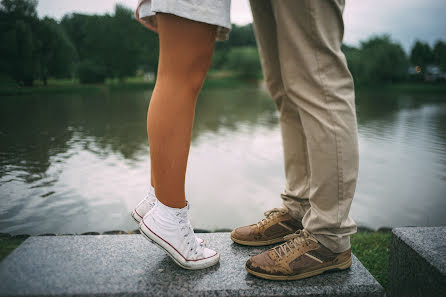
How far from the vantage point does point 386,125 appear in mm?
6051

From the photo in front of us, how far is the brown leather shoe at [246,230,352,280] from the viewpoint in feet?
3.39

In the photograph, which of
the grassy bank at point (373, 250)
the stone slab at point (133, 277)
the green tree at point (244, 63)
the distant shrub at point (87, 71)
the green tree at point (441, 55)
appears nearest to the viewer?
the stone slab at point (133, 277)

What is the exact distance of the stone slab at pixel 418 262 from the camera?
0.98 m

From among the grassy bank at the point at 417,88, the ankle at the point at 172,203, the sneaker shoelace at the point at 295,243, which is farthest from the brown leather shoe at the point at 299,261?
the grassy bank at the point at 417,88

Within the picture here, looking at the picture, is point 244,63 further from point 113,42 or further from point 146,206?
point 146,206

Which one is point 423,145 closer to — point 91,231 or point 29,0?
point 91,231

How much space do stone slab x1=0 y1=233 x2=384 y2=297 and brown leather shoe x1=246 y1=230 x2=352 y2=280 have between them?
0.02 meters

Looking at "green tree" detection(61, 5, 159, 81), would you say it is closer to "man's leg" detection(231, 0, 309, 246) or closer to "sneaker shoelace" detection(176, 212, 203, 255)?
"man's leg" detection(231, 0, 309, 246)

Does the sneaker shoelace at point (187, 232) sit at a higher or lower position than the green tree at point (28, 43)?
lower

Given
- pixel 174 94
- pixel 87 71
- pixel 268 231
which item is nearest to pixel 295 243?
pixel 268 231

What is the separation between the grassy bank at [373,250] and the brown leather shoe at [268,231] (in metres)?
0.62

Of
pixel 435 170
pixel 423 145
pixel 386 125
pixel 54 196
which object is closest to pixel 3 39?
pixel 54 196

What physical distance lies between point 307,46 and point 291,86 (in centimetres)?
14

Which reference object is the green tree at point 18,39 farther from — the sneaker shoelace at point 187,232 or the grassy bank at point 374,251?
the grassy bank at point 374,251
